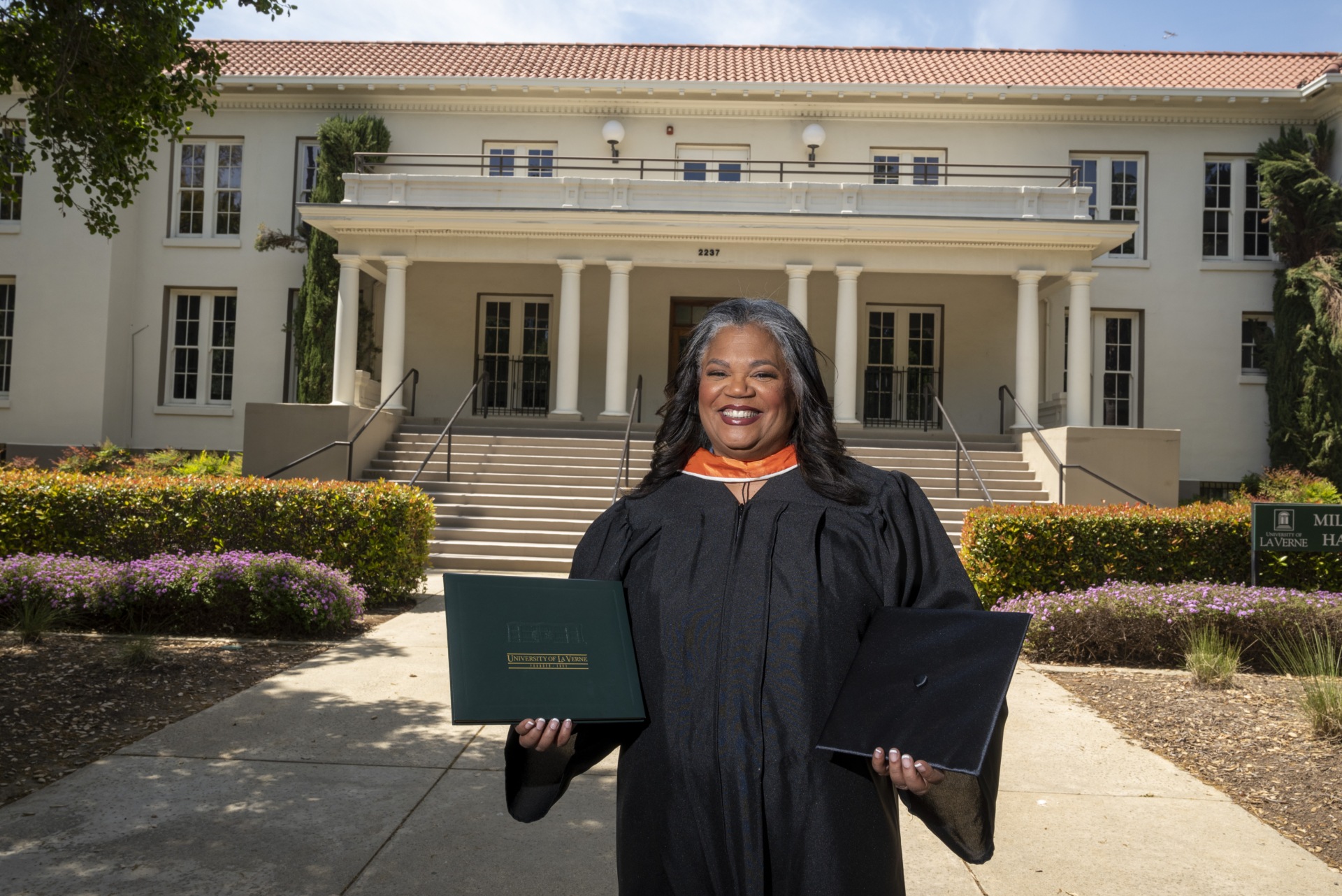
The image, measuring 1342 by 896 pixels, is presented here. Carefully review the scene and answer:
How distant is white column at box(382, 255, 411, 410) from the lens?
1731 centimetres

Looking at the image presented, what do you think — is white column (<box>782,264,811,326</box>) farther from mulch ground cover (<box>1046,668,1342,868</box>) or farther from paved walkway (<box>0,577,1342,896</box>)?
paved walkway (<box>0,577,1342,896</box>)

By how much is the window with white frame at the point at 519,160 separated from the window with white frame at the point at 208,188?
5.24 m

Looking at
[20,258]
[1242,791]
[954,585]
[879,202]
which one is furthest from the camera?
[20,258]

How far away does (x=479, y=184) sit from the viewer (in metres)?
17.5

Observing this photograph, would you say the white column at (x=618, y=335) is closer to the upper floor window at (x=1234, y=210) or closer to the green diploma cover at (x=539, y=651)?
the upper floor window at (x=1234, y=210)

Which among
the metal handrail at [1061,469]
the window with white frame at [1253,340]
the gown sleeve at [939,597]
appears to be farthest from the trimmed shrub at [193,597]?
the window with white frame at [1253,340]

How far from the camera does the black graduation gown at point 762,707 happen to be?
188cm

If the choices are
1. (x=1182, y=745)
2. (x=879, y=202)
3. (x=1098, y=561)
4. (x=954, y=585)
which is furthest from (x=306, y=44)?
(x=954, y=585)

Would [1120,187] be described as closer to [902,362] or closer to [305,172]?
[902,362]

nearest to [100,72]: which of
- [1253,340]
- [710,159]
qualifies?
[710,159]

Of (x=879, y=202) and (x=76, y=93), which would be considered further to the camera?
(x=879, y=202)

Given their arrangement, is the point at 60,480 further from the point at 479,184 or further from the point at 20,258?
the point at 20,258

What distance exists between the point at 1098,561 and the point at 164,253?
755 inches

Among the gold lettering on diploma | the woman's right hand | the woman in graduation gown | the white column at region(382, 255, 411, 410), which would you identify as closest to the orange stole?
the woman in graduation gown
